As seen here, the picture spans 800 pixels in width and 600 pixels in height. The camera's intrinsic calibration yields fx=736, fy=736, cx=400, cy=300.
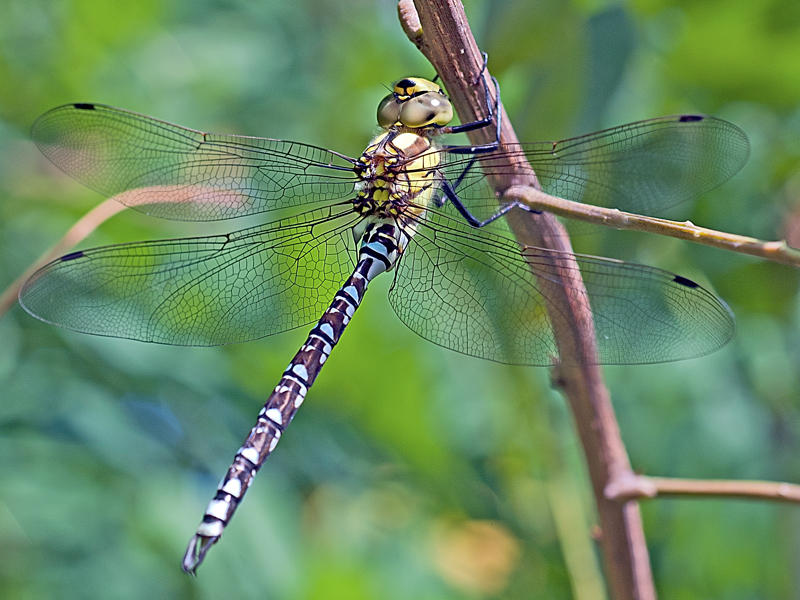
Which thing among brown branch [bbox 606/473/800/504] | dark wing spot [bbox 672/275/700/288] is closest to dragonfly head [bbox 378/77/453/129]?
dark wing spot [bbox 672/275/700/288]

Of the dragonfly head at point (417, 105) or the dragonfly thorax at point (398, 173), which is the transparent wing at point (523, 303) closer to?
the dragonfly thorax at point (398, 173)

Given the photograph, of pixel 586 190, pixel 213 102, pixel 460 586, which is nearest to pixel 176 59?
pixel 213 102

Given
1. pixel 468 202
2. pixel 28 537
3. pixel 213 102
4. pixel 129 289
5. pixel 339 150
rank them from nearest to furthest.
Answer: pixel 468 202 < pixel 129 289 < pixel 339 150 < pixel 28 537 < pixel 213 102

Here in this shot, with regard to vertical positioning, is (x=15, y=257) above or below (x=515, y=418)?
above

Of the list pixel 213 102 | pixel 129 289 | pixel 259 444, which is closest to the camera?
pixel 259 444

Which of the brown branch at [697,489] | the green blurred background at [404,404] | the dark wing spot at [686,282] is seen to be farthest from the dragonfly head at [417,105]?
the brown branch at [697,489]

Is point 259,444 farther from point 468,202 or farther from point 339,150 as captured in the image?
Result: point 339,150
